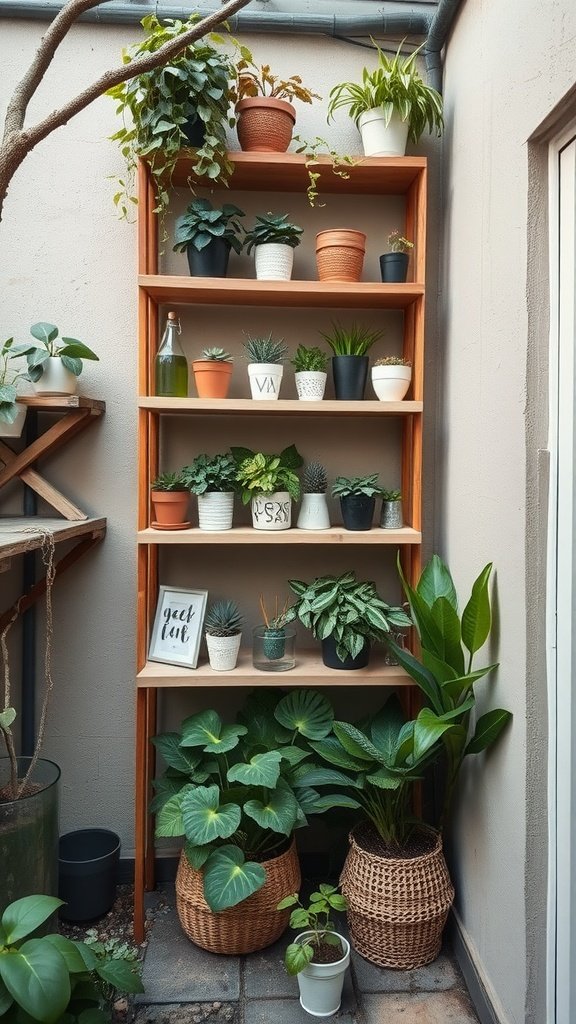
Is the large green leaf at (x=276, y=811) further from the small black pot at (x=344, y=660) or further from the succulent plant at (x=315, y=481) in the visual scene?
the succulent plant at (x=315, y=481)

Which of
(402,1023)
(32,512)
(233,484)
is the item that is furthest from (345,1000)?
(32,512)

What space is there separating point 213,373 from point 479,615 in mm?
966

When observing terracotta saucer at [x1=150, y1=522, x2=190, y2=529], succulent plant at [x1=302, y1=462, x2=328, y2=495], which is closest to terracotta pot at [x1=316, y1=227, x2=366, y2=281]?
succulent plant at [x1=302, y1=462, x2=328, y2=495]

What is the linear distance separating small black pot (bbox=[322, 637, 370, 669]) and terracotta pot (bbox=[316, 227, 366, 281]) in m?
1.04

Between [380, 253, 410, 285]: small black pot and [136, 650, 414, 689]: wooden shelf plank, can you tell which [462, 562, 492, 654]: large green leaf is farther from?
[380, 253, 410, 285]: small black pot

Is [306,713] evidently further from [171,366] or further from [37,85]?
[37,85]

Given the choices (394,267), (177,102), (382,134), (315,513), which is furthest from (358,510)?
(177,102)

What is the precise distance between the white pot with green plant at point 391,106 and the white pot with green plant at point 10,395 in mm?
1182

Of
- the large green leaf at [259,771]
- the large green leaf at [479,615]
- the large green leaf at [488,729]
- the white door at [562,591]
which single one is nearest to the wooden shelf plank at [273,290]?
the white door at [562,591]

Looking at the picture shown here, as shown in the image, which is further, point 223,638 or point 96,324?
point 96,324

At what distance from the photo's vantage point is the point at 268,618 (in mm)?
2076

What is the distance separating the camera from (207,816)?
158 cm

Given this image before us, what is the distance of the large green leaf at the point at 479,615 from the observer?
4.88 ft

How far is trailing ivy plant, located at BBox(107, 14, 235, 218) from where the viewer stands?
5.54 feet
